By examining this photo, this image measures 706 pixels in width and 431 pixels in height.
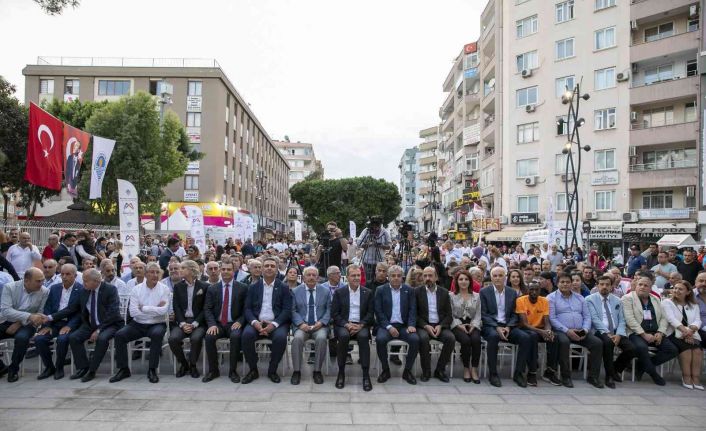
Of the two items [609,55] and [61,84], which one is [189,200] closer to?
[61,84]

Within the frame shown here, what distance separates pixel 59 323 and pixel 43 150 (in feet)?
16.7

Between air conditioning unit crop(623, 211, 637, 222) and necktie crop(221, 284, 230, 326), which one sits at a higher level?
air conditioning unit crop(623, 211, 637, 222)

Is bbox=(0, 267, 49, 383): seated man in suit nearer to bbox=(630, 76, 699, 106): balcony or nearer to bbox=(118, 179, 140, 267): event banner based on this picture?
bbox=(118, 179, 140, 267): event banner

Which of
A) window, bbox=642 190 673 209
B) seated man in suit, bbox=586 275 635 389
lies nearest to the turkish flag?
seated man in suit, bbox=586 275 635 389

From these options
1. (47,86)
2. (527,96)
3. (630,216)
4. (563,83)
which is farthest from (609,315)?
(47,86)

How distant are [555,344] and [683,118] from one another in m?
29.0

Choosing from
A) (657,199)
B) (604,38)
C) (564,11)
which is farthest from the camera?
(564,11)

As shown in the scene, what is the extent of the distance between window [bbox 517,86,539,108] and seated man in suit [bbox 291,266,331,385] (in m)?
31.6

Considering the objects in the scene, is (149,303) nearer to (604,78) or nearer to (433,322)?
(433,322)

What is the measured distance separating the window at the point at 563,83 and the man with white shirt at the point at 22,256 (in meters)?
31.8

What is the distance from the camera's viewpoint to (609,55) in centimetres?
3195

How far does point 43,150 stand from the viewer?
34.4 ft

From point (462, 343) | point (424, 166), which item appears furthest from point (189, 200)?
point (424, 166)

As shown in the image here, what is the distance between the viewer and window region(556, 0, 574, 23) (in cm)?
3347
